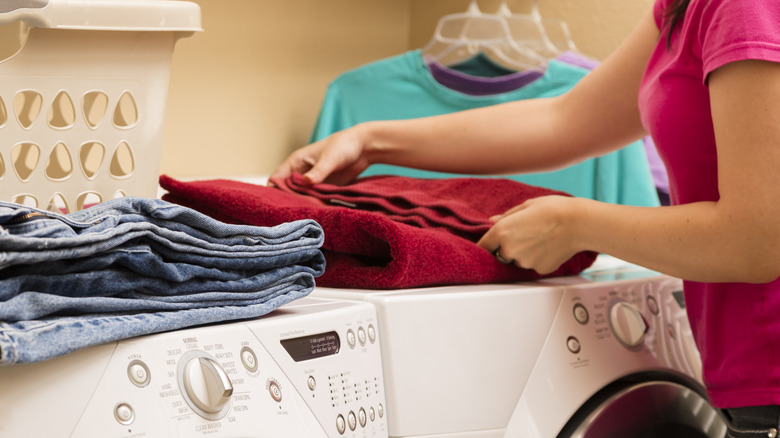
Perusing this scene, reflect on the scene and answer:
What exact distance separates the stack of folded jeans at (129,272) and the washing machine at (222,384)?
2 centimetres

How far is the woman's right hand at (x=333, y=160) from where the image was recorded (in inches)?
42.4

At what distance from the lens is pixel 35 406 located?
51cm

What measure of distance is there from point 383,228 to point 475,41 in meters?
1.05

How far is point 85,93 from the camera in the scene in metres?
0.76

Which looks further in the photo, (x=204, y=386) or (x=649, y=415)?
(x=649, y=415)

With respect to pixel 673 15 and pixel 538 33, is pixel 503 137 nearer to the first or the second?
pixel 673 15

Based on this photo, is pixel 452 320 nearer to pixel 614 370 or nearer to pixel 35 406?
pixel 614 370

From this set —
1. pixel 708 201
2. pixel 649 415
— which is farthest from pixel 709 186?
pixel 649 415

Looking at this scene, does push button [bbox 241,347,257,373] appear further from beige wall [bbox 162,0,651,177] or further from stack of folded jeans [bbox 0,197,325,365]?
beige wall [bbox 162,0,651,177]

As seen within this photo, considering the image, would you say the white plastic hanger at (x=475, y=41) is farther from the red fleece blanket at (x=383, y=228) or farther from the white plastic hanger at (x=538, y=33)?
the red fleece blanket at (x=383, y=228)

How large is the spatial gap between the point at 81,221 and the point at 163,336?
0.33 feet

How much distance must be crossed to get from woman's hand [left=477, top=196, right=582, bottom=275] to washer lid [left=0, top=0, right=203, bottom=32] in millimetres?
387

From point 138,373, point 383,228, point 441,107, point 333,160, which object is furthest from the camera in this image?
point 441,107

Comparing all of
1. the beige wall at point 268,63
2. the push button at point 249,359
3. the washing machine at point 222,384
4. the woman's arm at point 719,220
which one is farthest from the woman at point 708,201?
the beige wall at point 268,63
